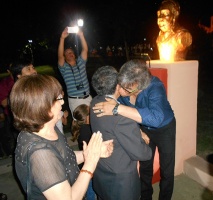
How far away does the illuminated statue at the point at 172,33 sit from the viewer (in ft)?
11.0

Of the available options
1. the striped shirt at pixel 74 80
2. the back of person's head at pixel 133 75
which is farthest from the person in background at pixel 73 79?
the back of person's head at pixel 133 75

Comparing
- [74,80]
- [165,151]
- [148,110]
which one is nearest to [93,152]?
[148,110]

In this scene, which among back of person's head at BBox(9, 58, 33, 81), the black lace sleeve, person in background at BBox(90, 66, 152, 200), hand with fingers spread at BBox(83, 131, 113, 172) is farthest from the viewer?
back of person's head at BBox(9, 58, 33, 81)

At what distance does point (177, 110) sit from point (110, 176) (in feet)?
5.64

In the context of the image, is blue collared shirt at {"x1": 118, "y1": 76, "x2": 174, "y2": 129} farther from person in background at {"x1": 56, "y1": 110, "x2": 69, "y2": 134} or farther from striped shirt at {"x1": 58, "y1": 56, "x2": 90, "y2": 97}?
striped shirt at {"x1": 58, "y1": 56, "x2": 90, "y2": 97}

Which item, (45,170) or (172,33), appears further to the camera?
(172,33)

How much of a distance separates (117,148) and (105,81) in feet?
1.99

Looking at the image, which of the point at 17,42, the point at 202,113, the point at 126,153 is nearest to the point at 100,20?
the point at 17,42

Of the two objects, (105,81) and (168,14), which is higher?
(168,14)

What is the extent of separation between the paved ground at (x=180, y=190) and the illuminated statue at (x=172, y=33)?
1.90m

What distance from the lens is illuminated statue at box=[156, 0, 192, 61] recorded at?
3.36m

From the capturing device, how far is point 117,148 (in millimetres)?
2125

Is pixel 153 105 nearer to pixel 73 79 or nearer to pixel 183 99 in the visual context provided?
pixel 183 99

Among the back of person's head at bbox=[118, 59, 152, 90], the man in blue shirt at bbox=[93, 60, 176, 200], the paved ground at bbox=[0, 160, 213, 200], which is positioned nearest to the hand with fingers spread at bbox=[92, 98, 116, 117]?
the man in blue shirt at bbox=[93, 60, 176, 200]
